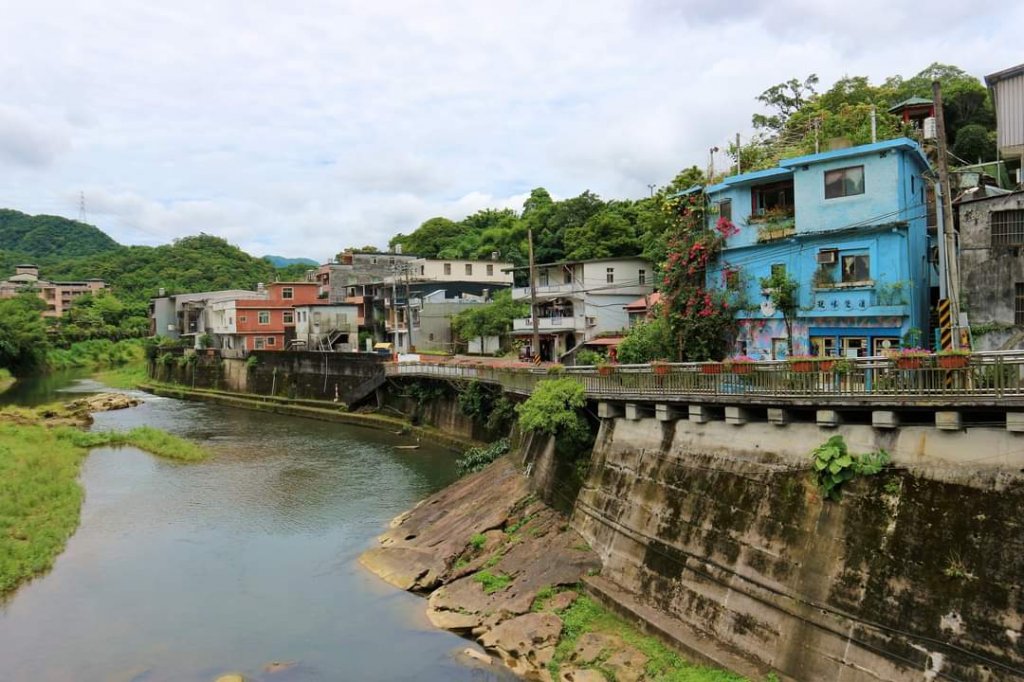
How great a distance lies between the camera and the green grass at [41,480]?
82.6ft

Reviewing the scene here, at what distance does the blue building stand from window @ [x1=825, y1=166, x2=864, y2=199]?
32mm

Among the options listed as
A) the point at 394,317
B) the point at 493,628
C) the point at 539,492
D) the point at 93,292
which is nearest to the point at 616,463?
the point at 539,492

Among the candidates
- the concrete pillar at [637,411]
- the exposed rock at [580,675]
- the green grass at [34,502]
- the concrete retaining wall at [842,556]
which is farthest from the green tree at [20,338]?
the exposed rock at [580,675]

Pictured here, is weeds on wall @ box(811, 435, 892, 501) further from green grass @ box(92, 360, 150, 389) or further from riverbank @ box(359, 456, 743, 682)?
green grass @ box(92, 360, 150, 389)

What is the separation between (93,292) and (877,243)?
131 m

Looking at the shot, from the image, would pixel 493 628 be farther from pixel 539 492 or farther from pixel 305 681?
pixel 539 492

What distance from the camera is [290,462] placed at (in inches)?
1604

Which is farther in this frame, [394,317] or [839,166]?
[394,317]

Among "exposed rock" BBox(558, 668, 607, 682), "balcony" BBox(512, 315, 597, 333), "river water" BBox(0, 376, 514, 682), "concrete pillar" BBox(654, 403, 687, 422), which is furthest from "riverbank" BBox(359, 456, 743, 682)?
"balcony" BBox(512, 315, 597, 333)

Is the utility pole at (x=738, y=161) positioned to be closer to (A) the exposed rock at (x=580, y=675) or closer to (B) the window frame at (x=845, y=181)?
(B) the window frame at (x=845, y=181)

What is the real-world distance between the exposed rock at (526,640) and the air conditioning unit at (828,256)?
1513 cm

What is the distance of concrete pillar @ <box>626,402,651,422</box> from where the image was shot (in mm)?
21781

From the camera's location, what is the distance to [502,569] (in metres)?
21.1

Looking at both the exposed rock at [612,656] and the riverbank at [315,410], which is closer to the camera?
the exposed rock at [612,656]
